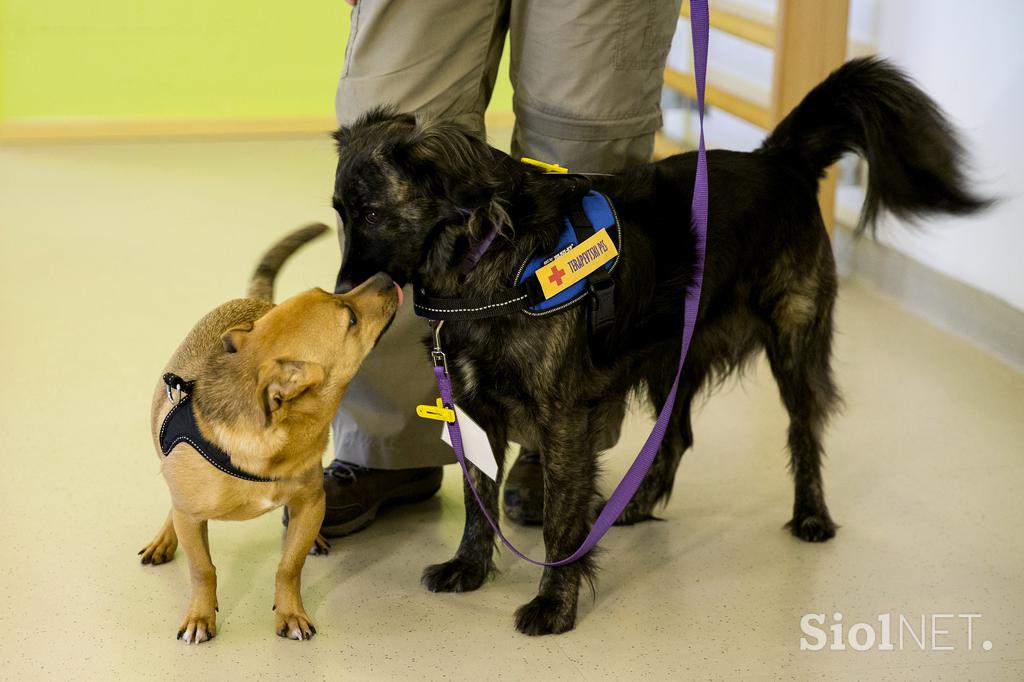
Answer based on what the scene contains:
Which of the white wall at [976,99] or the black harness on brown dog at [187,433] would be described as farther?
the white wall at [976,99]

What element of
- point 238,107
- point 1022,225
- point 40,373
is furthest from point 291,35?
point 1022,225

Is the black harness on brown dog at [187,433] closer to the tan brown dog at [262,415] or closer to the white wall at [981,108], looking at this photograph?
the tan brown dog at [262,415]

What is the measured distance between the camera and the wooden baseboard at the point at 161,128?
593 cm

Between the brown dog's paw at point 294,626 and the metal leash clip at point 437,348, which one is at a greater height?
the metal leash clip at point 437,348

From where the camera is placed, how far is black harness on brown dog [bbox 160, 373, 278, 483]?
1.85m

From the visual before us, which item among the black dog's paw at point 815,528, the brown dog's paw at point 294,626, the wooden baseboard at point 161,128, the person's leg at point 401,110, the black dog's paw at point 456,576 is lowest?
the wooden baseboard at point 161,128

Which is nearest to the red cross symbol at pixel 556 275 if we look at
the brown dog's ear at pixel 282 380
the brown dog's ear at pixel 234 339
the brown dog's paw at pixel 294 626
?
the brown dog's ear at pixel 282 380

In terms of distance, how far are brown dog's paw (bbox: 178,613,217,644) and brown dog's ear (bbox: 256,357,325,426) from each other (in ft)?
1.34

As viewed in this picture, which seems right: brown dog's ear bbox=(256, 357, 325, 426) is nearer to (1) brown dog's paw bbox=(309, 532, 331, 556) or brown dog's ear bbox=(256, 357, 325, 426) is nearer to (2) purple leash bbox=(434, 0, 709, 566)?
(2) purple leash bbox=(434, 0, 709, 566)

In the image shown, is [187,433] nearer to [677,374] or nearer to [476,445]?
[476,445]

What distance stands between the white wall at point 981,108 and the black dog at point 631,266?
0.98 metres

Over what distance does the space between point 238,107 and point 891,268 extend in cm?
401

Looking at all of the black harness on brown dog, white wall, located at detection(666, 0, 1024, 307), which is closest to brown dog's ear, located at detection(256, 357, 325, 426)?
the black harness on brown dog

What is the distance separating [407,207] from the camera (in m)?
1.77
